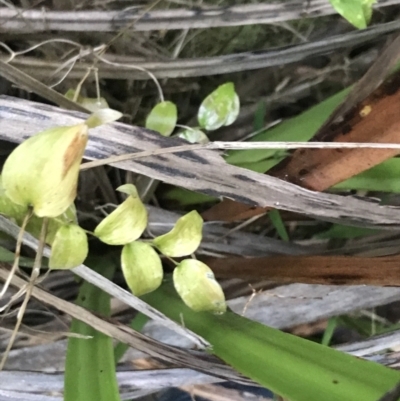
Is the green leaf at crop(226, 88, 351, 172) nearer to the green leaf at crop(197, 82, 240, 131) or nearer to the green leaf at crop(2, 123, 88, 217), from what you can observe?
the green leaf at crop(197, 82, 240, 131)

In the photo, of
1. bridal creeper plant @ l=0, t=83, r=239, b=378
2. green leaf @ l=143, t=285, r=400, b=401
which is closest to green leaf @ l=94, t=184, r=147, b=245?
bridal creeper plant @ l=0, t=83, r=239, b=378

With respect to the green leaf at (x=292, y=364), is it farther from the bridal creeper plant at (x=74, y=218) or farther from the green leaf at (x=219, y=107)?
the green leaf at (x=219, y=107)

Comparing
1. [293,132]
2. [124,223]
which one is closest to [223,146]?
[124,223]

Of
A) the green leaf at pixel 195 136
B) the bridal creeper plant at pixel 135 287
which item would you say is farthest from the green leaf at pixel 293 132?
→ the bridal creeper plant at pixel 135 287

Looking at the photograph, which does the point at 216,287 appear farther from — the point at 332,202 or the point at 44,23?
the point at 44,23

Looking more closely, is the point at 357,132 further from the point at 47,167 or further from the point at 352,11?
the point at 47,167
